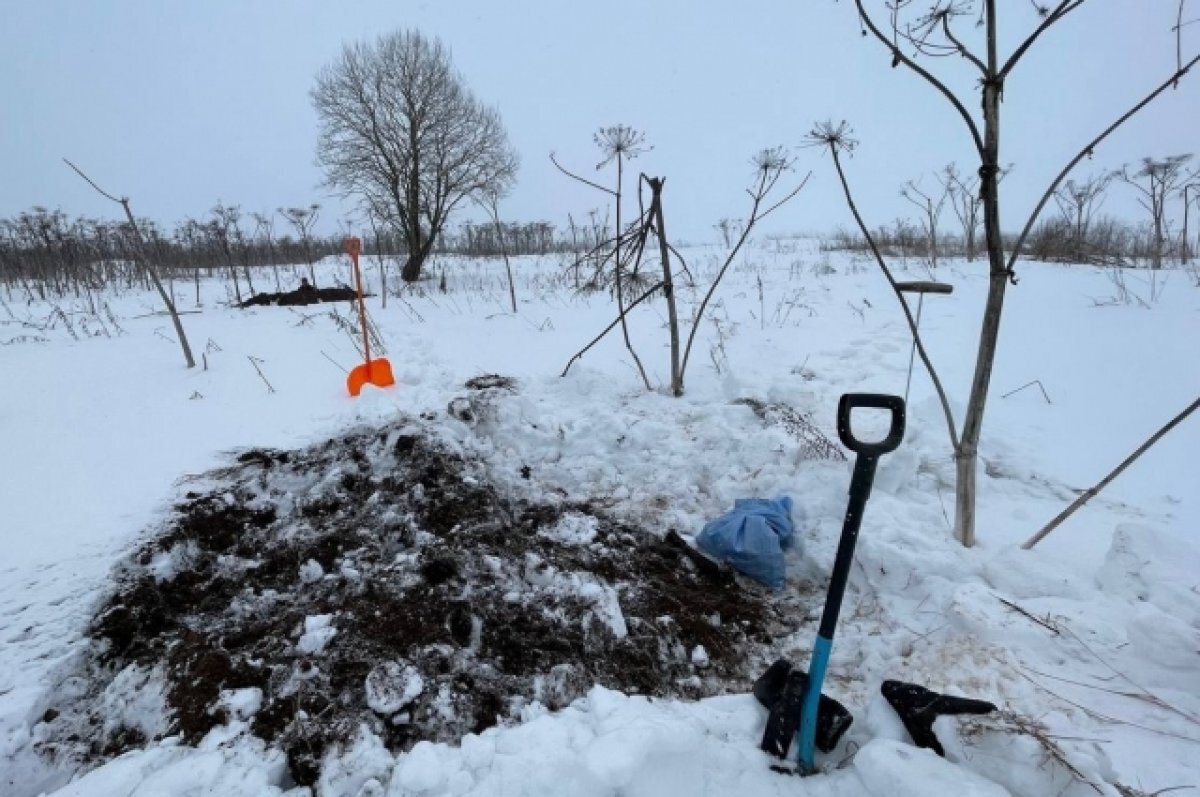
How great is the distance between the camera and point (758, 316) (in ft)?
22.9

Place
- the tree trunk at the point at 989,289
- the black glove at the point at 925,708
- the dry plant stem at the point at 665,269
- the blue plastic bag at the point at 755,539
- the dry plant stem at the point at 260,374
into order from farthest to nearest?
the dry plant stem at the point at 260,374 < the dry plant stem at the point at 665,269 < the blue plastic bag at the point at 755,539 < the tree trunk at the point at 989,289 < the black glove at the point at 925,708

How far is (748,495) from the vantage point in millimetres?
2875

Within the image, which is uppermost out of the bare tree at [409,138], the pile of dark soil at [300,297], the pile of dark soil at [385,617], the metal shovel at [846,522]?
the bare tree at [409,138]

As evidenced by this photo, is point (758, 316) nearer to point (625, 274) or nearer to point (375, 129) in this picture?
point (625, 274)

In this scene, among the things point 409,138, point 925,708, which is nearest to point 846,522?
point 925,708

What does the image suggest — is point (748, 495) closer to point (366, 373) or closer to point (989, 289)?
point (989, 289)

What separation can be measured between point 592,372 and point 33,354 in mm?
5647

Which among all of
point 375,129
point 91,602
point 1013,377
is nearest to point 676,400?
point 1013,377

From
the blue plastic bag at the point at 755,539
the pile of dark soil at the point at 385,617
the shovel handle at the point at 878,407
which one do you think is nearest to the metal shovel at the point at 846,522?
the shovel handle at the point at 878,407

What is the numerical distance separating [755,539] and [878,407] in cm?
130

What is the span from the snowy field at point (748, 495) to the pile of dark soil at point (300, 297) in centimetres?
327

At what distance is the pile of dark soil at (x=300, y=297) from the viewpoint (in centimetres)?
943

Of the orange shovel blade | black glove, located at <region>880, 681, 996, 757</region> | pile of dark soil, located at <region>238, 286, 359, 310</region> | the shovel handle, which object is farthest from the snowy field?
pile of dark soil, located at <region>238, 286, 359, 310</region>

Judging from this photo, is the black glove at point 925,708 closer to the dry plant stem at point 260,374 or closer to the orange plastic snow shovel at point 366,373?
the orange plastic snow shovel at point 366,373
